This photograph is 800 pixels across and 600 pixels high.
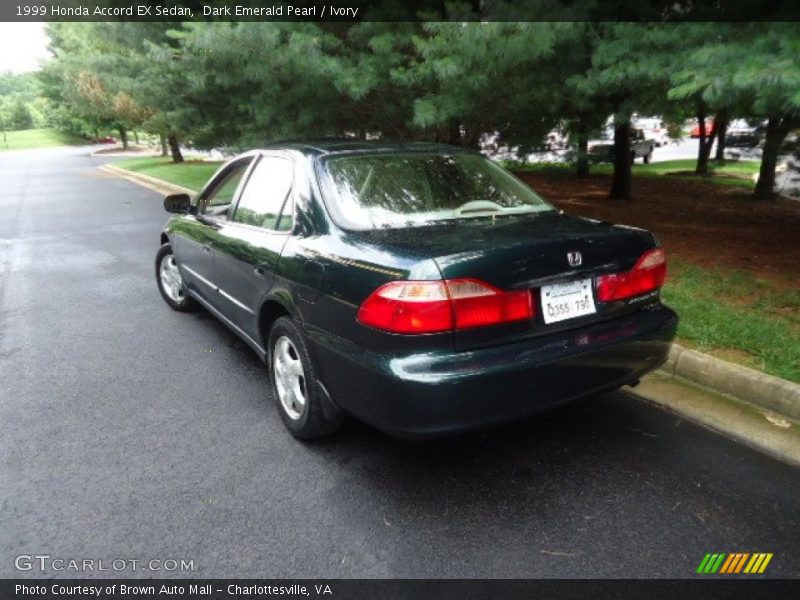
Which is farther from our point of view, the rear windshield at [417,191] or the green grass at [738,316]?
the green grass at [738,316]

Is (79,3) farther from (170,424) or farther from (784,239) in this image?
(784,239)

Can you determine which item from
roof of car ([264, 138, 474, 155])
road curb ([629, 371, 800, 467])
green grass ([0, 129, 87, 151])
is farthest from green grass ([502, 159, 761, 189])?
green grass ([0, 129, 87, 151])

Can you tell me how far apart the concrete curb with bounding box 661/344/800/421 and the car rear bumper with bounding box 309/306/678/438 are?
1.05 m

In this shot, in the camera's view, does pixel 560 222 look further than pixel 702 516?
Yes

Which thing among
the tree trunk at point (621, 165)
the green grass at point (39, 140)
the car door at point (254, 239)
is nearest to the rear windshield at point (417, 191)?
the car door at point (254, 239)

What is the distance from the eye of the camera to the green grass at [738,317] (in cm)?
372

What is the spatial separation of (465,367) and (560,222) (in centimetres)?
110

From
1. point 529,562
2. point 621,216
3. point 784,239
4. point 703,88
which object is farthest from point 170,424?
point 621,216

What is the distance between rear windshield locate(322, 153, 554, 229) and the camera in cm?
301

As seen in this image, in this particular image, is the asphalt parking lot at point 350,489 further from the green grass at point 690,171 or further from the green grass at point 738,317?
the green grass at point 690,171

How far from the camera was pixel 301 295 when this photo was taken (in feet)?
9.70

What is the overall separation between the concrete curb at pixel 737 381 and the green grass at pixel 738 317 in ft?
0.46

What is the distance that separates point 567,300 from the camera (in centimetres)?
266

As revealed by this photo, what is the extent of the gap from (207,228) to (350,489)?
242cm
